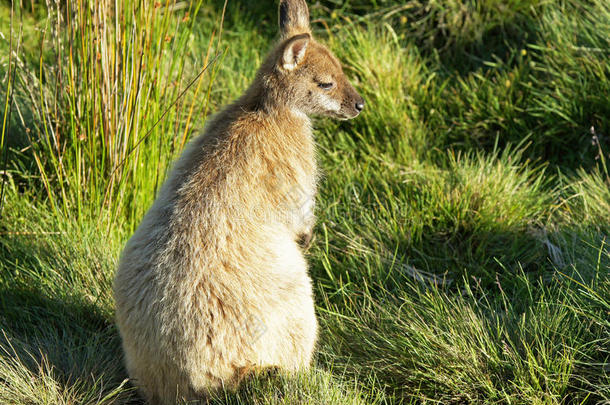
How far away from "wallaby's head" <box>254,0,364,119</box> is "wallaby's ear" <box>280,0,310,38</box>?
166 millimetres

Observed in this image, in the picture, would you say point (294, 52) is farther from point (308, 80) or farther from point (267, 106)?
point (267, 106)

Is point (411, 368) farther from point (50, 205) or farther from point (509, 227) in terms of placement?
point (50, 205)

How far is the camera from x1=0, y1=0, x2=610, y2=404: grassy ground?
12.2 feet

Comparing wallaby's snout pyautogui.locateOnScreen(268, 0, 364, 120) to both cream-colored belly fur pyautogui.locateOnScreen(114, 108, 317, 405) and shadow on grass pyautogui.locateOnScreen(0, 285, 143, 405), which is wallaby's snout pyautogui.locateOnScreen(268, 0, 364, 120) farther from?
shadow on grass pyautogui.locateOnScreen(0, 285, 143, 405)

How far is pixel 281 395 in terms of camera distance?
3463mm

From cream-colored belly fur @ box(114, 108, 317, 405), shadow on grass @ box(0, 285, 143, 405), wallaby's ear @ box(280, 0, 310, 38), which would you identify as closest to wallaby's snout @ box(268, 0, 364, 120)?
wallaby's ear @ box(280, 0, 310, 38)

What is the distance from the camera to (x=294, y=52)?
4152 millimetres

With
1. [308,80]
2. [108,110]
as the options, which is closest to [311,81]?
[308,80]

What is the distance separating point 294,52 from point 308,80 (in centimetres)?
18

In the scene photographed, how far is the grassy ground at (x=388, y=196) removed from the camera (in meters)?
3.73

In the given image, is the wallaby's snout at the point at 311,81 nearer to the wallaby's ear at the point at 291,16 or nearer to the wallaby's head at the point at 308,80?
the wallaby's head at the point at 308,80

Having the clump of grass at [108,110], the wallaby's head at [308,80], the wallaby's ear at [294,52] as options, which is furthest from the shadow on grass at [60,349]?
the wallaby's ear at [294,52]

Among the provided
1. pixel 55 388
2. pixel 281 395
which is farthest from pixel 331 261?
pixel 55 388

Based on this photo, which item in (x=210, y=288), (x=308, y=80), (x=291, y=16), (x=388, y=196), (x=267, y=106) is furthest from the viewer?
(x=388, y=196)
